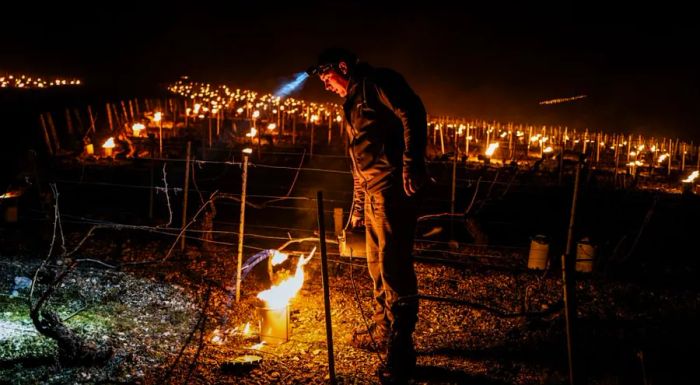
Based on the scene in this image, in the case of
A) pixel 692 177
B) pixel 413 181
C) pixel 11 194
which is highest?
pixel 413 181

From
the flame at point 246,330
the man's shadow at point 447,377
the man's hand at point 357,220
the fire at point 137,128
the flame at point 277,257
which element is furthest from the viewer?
the fire at point 137,128

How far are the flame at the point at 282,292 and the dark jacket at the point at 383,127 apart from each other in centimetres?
157

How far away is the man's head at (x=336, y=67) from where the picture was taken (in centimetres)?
431

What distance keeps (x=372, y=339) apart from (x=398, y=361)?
449 millimetres

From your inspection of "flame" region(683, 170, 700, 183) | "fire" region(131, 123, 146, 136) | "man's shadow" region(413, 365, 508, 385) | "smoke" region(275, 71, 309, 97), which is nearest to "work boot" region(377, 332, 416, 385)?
"man's shadow" region(413, 365, 508, 385)

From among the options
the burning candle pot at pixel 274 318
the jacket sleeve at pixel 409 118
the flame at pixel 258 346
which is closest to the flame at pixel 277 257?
the burning candle pot at pixel 274 318

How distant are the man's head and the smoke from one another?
295 mm

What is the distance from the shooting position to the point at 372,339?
4.62 metres

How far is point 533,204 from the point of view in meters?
13.8

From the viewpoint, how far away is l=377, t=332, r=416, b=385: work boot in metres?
4.18

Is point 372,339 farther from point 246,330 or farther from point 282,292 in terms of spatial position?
point 246,330

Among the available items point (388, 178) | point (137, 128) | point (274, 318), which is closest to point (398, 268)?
point (388, 178)

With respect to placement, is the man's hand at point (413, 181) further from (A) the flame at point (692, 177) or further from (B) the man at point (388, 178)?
(A) the flame at point (692, 177)

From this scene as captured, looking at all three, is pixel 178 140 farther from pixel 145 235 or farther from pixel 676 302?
pixel 676 302
